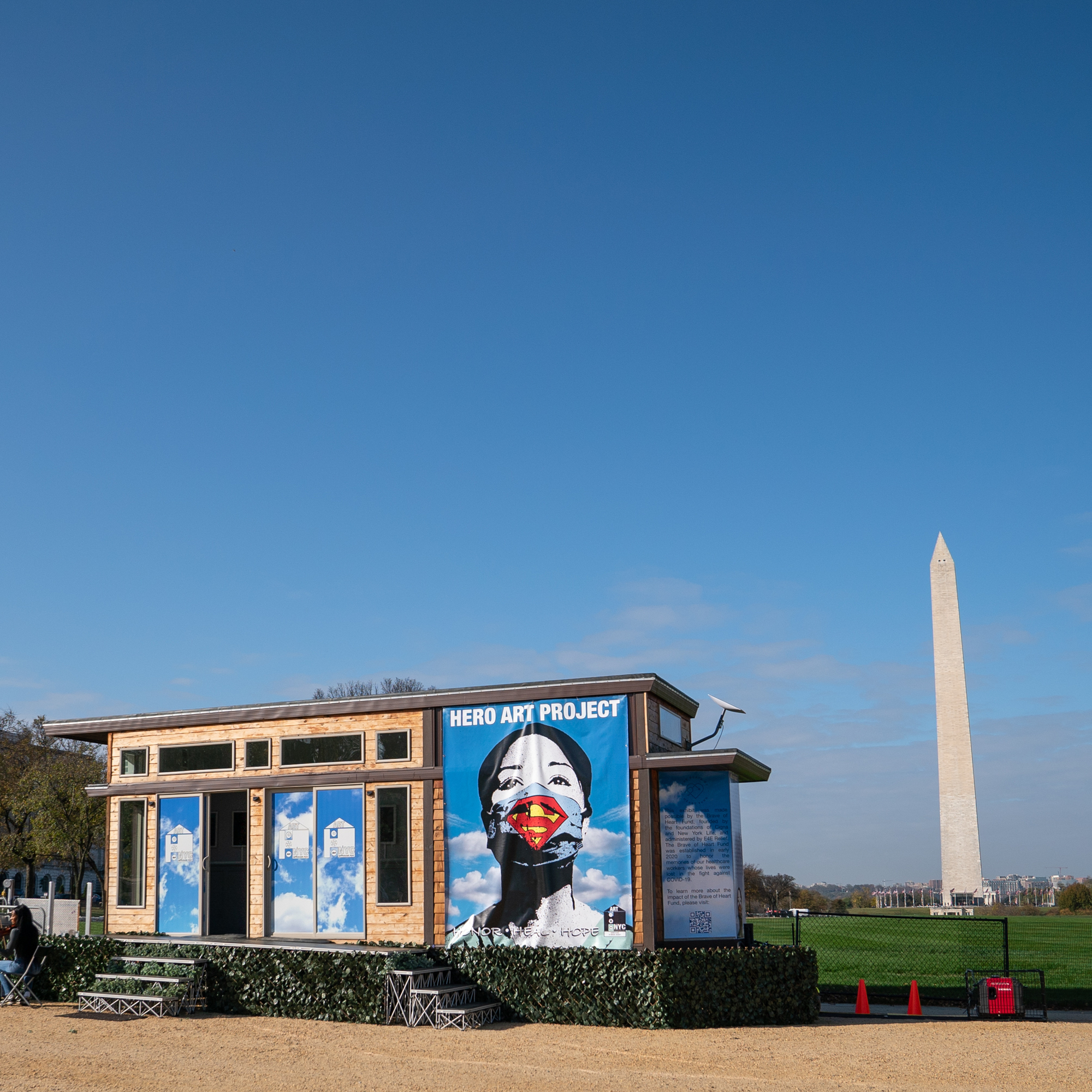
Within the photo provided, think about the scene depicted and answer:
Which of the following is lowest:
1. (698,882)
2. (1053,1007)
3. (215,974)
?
(1053,1007)

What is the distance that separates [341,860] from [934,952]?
78.4 feet

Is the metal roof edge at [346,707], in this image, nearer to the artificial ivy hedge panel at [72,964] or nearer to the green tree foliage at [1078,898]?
the artificial ivy hedge panel at [72,964]

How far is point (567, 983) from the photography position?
15.1 metres

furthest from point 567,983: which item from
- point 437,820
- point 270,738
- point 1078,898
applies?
point 1078,898

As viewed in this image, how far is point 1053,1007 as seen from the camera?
18.6 m

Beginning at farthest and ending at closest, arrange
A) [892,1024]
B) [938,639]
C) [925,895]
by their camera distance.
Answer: [925,895] < [938,639] < [892,1024]

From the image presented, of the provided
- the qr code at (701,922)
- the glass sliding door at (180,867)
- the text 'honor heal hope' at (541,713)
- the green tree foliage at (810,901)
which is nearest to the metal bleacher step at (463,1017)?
the qr code at (701,922)

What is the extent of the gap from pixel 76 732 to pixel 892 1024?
1386 cm

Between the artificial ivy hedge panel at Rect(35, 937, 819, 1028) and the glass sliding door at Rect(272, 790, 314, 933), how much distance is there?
1195mm

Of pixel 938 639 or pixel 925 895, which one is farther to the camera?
pixel 925 895

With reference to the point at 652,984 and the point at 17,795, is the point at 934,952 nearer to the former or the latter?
the point at 652,984

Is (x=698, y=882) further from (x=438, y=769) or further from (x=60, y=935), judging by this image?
(x=60, y=935)

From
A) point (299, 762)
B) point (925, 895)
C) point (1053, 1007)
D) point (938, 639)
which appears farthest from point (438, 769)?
point (925, 895)

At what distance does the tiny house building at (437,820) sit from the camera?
15898 mm
